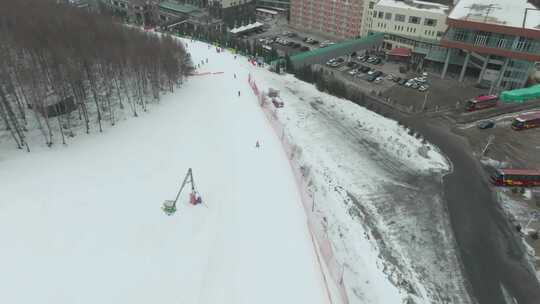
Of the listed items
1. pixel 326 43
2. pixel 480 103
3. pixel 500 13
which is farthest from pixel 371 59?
pixel 480 103

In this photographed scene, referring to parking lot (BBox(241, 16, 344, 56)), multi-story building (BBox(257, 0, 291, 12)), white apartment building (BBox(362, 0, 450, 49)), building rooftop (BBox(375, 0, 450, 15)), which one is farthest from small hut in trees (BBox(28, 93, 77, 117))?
multi-story building (BBox(257, 0, 291, 12))

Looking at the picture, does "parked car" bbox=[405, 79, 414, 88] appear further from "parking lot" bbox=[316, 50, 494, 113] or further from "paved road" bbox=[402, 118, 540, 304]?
"paved road" bbox=[402, 118, 540, 304]

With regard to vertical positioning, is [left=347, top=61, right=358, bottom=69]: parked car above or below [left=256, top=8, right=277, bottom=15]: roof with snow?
below

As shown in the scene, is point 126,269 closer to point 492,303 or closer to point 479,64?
point 492,303

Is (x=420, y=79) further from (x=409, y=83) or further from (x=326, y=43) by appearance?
(x=326, y=43)

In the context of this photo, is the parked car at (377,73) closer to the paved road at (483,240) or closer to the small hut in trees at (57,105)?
the paved road at (483,240)

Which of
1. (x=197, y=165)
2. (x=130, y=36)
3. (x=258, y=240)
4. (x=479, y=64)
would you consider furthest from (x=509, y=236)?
(x=130, y=36)

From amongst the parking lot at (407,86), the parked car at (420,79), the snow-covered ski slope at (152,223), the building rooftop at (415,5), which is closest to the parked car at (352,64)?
the parking lot at (407,86)
